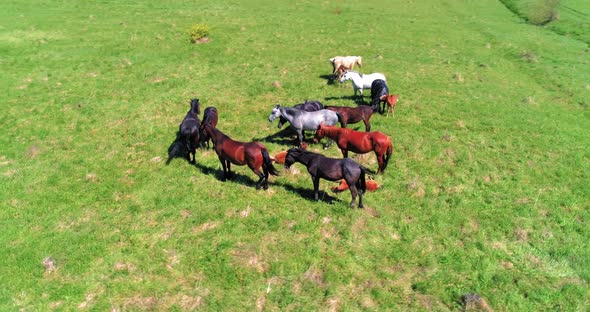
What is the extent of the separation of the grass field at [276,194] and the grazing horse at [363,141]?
1.00 m

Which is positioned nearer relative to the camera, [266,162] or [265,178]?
[266,162]

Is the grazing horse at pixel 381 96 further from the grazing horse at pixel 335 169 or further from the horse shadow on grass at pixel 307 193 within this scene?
the grazing horse at pixel 335 169

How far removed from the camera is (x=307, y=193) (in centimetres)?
1137

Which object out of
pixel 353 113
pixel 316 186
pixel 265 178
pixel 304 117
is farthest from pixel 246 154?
pixel 353 113

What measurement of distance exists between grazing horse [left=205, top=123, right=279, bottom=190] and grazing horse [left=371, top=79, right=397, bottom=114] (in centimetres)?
708

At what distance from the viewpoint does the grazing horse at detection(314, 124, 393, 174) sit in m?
11.5

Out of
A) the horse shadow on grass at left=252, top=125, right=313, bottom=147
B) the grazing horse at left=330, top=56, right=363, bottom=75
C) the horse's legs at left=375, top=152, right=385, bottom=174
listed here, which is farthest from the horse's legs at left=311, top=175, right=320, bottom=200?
the grazing horse at left=330, top=56, right=363, bottom=75

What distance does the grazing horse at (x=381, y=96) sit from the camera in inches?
628

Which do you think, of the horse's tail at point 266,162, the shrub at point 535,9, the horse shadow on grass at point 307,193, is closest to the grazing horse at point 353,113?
the horse shadow on grass at point 307,193

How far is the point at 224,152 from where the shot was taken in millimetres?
11086

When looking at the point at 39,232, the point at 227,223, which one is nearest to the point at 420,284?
the point at 227,223

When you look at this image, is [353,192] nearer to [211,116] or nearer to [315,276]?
[315,276]

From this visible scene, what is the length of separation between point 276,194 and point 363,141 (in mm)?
3393

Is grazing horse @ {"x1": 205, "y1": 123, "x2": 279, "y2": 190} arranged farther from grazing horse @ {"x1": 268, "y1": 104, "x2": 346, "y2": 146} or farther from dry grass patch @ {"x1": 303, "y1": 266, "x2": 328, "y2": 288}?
dry grass patch @ {"x1": 303, "y1": 266, "x2": 328, "y2": 288}
